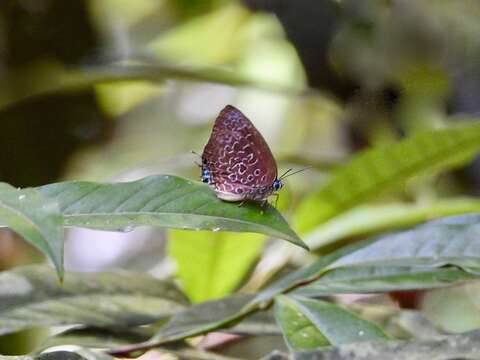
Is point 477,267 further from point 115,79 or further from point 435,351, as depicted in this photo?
point 115,79

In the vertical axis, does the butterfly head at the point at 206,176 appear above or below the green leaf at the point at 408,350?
above

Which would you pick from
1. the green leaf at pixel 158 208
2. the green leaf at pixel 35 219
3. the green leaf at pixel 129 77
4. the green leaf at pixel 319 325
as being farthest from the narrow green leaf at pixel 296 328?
the green leaf at pixel 129 77

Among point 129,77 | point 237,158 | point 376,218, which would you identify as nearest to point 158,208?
point 237,158

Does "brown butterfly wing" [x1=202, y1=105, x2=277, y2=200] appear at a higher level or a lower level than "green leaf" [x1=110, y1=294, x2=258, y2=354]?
higher

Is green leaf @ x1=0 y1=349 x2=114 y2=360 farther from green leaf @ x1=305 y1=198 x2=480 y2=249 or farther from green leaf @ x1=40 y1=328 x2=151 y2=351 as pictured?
green leaf @ x1=305 y1=198 x2=480 y2=249

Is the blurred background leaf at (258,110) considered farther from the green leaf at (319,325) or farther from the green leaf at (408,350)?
the green leaf at (408,350)

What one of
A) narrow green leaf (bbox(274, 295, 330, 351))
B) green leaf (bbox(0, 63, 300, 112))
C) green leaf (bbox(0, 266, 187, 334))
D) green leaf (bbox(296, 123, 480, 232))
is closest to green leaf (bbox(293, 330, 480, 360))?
narrow green leaf (bbox(274, 295, 330, 351))

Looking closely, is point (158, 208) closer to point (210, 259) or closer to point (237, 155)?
point (237, 155)
